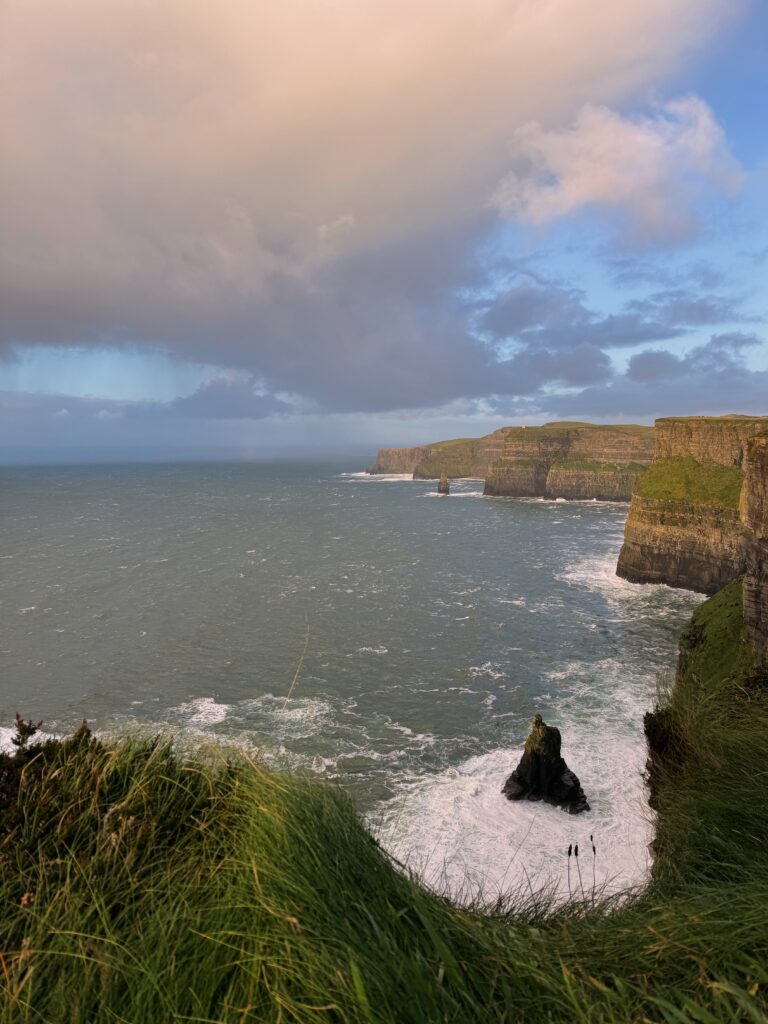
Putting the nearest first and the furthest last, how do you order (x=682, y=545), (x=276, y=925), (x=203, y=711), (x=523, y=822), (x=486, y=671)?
(x=276, y=925)
(x=523, y=822)
(x=203, y=711)
(x=486, y=671)
(x=682, y=545)

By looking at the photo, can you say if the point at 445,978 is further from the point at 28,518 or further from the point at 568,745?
the point at 28,518

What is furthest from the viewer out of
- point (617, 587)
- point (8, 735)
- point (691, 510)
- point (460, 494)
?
point (460, 494)

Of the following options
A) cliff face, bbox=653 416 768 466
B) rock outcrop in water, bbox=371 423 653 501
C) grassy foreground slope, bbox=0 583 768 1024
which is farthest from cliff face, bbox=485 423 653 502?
grassy foreground slope, bbox=0 583 768 1024

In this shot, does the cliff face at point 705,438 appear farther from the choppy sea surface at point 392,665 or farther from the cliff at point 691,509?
the choppy sea surface at point 392,665

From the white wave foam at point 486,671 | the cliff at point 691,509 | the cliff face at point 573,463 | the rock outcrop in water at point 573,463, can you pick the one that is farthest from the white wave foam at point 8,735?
the cliff face at point 573,463

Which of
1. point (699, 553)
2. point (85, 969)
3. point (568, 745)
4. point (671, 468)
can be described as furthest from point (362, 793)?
point (671, 468)

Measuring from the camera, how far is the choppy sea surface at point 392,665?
73.5 feet

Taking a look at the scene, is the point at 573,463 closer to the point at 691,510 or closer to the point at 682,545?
the point at 691,510

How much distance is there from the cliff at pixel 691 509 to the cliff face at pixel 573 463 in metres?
81.2

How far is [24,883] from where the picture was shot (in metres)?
4.75

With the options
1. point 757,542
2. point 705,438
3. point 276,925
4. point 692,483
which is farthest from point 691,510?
point 276,925

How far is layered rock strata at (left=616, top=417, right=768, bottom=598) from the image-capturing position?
57812 millimetres

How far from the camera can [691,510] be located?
2395 inches

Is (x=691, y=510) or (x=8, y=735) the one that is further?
(x=691, y=510)
